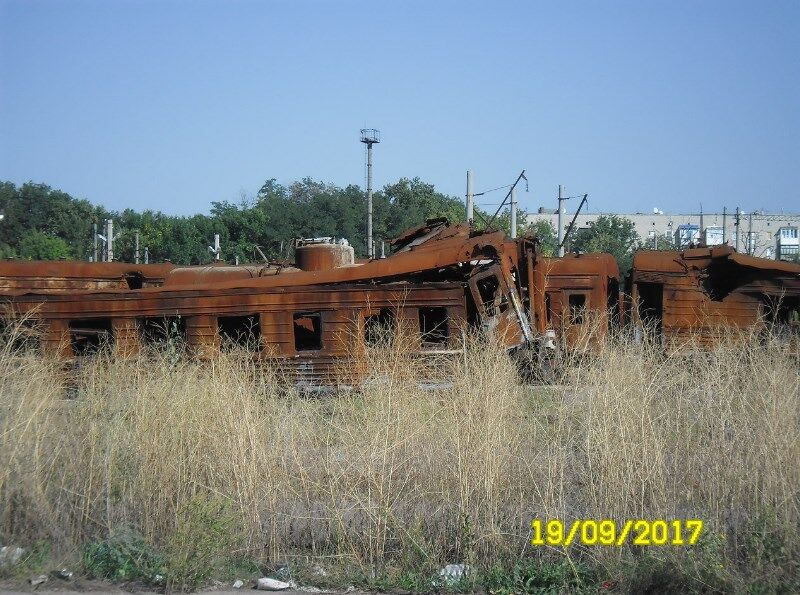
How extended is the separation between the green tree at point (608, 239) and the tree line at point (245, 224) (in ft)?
0.29

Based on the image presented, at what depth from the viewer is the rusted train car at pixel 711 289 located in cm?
1499

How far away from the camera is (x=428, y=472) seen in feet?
20.5

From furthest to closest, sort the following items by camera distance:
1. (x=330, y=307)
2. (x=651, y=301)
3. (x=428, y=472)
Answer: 1. (x=651, y=301)
2. (x=330, y=307)
3. (x=428, y=472)

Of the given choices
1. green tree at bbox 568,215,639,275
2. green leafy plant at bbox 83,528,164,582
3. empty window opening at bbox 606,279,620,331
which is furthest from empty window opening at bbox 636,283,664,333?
green tree at bbox 568,215,639,275

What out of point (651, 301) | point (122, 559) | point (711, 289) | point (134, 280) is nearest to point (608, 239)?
point (711, 289)

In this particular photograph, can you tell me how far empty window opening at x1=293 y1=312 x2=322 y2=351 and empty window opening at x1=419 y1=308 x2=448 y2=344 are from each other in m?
1.90

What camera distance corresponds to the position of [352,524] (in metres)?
5.95

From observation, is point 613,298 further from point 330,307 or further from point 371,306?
point 330,307

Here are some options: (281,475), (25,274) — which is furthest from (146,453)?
(25,274)

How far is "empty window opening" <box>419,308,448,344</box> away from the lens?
43.6 feet

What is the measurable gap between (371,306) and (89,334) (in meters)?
4.98

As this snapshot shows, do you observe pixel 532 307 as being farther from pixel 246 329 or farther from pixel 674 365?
pixel 674 365

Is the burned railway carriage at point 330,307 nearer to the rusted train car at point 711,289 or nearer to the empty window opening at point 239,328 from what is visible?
the empty window opening at point 239,328
